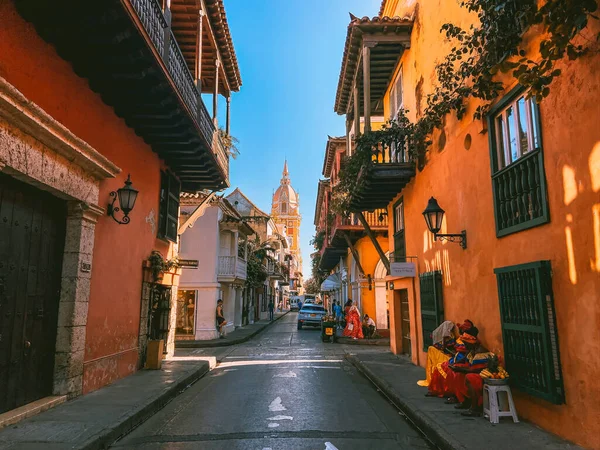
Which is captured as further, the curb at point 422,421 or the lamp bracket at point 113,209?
the lamp bracket at point 113,209

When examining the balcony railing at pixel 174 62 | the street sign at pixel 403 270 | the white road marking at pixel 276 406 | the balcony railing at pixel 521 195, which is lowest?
the white road marking at pixel 276 406

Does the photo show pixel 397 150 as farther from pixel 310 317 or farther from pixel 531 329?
pixel 310 317

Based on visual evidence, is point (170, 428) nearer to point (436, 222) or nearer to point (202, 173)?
point (436, 222)

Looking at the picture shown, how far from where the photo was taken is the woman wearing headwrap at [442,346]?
7625 mm

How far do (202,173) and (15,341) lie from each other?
24.5ft

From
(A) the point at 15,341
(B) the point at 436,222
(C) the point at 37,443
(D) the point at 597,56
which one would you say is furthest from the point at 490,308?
(A) the point at 15,341

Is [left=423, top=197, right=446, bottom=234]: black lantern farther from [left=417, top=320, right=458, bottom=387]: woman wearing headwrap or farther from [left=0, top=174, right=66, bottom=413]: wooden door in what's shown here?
[left=0, top=174, right=66, bottom=413]: wooden door

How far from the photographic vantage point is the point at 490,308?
6996mm

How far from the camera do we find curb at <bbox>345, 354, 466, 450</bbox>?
5062mm

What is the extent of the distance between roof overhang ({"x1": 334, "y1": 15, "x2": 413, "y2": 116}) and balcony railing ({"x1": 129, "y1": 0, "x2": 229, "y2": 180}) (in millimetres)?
4395

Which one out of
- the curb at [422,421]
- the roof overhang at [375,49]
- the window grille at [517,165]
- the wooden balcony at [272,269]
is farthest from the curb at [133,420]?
the wooden balcony at [272,269]

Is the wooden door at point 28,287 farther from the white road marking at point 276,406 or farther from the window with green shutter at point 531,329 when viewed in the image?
the window with green shutter at point 531,329

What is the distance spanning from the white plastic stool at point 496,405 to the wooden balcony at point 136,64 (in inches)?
263

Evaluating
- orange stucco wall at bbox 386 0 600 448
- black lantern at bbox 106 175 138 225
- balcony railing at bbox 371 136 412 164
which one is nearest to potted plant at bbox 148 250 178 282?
black lantern at bbox 106 175 138 225
